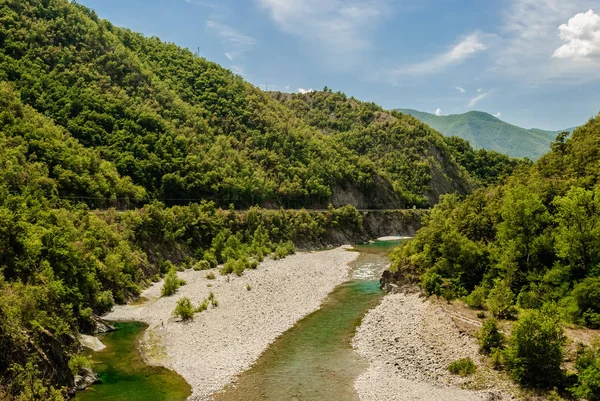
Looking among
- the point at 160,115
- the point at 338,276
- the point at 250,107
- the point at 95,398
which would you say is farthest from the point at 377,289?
the point at 250,107

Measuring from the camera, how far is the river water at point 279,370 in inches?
957

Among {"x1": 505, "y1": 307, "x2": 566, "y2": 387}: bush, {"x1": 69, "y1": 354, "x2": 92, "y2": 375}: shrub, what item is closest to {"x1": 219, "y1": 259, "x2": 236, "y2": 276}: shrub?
{"x1": 69, "y1": 354, "x2": 92, "y2": 375}: shrub

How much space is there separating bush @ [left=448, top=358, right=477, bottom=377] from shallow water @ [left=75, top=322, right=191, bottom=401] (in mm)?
16214

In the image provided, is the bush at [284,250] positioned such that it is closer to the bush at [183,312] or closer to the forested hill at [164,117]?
the forested hill at [164,117]

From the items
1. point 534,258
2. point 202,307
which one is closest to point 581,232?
point 534,258

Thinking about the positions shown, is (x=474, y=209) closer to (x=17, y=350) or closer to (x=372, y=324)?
(x=372, y=324)

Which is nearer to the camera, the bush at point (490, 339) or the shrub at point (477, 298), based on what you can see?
the bush at point (490, 339)

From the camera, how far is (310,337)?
34.8 metres

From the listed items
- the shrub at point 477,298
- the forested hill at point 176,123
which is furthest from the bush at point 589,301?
the forested hill at point 176,123

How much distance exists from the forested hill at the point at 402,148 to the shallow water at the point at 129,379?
12260cm

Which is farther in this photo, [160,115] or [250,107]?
[250,107]

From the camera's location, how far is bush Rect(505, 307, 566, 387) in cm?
2309

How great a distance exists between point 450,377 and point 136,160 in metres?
65.5

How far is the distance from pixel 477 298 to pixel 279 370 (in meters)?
19.1
